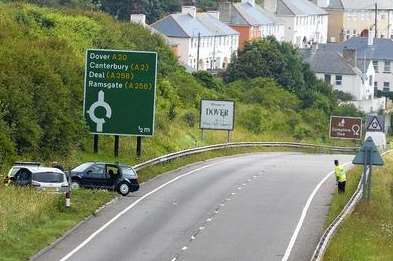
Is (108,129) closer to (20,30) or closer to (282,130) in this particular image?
(20,30)

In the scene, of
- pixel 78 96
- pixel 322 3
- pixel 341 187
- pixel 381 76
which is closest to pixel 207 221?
pixel 341 187

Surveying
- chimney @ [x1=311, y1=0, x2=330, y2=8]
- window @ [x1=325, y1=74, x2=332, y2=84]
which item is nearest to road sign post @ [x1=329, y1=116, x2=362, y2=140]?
window @ [x1=325, y1=74, x2=332, y2=84]

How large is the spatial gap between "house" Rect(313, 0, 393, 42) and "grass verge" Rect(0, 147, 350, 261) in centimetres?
13219

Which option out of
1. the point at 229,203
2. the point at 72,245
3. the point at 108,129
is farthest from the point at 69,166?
the point at 72,245

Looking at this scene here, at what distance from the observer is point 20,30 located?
5081cm

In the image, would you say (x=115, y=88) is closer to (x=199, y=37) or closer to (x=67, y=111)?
(x=67, y=111)

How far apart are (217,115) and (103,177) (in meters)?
24.7

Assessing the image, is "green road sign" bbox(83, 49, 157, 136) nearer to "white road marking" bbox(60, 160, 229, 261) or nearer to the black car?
"white road marking" bbox(60, 160, 229, 261)

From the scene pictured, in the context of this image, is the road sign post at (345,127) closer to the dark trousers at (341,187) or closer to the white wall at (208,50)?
the dark trousers at (341,187)

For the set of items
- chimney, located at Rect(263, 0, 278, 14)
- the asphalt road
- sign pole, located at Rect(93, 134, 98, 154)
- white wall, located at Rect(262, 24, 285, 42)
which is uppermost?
chimney, located at Rect(263, 0, 278, 14)

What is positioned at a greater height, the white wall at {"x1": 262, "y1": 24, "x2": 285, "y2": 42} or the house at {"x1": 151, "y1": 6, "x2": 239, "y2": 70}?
the white wall at {"x1": 262, "y1": 24, "x2": 285, "y2": 42}

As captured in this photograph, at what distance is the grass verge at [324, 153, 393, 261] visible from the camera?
2548cm

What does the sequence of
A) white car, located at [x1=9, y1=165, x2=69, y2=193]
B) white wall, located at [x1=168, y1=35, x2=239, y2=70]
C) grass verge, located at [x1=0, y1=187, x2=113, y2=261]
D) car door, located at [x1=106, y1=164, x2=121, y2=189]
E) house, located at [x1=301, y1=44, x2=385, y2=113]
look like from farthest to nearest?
house, located at [x1=301, y1=44, x2=385, y2=113]
white wall, located at [x1=168, y1=35, x2=239, y2=70]
car door, located at [x1=106, y1=164, x2=121, y2=189]
white car, located at [x1=9, y1=165, x2=69, y2=193]
grass verge, located at [x1=0, y1=187, x2=113, y2=261]

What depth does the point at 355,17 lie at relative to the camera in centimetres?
16588
